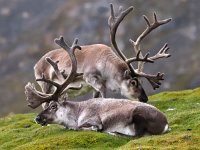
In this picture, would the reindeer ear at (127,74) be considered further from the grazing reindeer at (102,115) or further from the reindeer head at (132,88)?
the grazing reindeer at (102,115)

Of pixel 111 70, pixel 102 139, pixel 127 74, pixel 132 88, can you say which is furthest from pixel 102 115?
pixel 111 70

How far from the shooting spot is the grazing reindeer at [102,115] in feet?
53.6

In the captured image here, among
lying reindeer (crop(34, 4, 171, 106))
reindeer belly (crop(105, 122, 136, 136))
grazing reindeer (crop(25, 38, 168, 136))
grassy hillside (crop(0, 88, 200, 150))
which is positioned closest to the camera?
grassy hillside (crop(0, 88, 200, 150))

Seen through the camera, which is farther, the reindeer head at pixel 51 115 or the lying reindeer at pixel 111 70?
the lying reindeer at pixel 111 70

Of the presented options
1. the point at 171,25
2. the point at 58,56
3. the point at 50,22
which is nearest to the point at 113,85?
the point at 58,56

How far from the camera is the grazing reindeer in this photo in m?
16.3

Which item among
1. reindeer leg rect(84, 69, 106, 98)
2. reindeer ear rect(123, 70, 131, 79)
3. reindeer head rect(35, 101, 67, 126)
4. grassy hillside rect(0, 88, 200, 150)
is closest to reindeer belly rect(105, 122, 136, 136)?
grassy hillside rect(0, 88, 200, 150)

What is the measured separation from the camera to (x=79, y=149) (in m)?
16.0

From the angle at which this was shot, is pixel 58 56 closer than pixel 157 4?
Yes

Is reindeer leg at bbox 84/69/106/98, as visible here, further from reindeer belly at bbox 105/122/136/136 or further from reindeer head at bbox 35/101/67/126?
reindeer belly at bbox 105/122/136/136

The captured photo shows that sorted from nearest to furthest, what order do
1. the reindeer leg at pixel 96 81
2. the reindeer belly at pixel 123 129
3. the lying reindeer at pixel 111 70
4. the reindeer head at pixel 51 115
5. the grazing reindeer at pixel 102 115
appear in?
the grazing reindeer at pixel 102 115 < the reindeer belly at pixel 123 129 < the reindeer head at pixel 51 115 < the lying reindeer at pixel 111 70 < the reindeer leg at pixel 96 81

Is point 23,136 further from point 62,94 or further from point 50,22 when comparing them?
A: point 50,22

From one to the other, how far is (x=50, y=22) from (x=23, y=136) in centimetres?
15526

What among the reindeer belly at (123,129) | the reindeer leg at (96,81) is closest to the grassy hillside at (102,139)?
the reindeer belly at (123,129)
